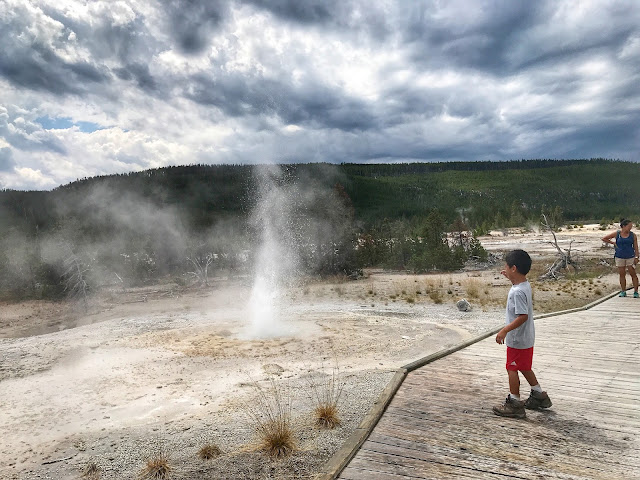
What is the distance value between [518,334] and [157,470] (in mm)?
3907

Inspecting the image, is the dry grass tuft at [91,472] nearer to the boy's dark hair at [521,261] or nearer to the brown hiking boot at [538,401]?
the brown hiking boot at [538,401]

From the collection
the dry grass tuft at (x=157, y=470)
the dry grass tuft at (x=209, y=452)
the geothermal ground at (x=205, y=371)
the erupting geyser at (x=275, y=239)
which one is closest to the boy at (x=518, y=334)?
the geothermal ground at (x=205, y=371)

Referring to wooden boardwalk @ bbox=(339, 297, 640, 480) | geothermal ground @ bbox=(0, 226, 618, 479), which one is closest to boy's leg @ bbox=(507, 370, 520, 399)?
wooden boardwalk @ bbox=(339, 297, 640, 480)

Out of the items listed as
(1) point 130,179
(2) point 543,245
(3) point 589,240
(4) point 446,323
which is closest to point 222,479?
(4) point 446,323

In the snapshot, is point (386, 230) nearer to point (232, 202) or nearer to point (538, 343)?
point (538, 343)

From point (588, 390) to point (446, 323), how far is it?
7665 mm

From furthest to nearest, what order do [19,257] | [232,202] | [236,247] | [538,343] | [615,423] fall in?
[232,202], [236,247], [19,257], [538,343], [615,423]

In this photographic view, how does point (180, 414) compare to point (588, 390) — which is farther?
point (180, 414)

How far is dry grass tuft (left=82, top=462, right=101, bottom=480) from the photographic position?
15.9 feet

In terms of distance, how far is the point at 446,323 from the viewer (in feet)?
39.6

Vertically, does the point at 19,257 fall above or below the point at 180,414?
above

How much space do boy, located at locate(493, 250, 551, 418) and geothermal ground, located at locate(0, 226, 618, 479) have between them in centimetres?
59

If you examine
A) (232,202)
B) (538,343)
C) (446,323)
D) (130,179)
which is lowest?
(446,323)

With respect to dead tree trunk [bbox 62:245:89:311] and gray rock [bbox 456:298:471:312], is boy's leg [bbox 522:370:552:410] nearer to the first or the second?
gray rock [bbox 456:298:471:312]
